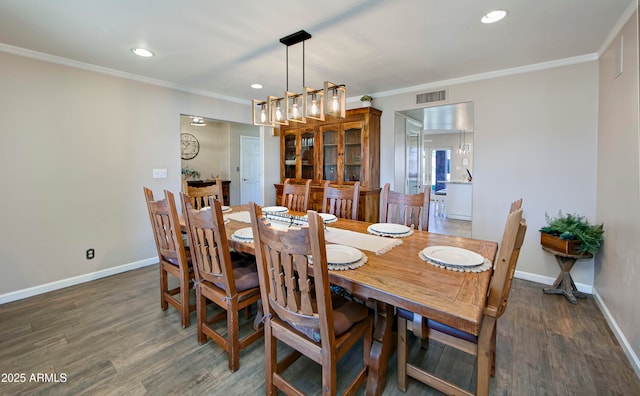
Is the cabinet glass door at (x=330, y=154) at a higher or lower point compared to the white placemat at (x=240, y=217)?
higher

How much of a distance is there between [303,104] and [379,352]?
1.79 m

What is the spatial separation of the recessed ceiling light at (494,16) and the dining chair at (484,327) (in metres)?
1.61

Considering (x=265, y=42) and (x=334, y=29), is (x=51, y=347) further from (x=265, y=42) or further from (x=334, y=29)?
(x=334, y=29)

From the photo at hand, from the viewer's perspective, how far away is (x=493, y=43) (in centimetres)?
243

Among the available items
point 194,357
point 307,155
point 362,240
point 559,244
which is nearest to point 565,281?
point 559,244

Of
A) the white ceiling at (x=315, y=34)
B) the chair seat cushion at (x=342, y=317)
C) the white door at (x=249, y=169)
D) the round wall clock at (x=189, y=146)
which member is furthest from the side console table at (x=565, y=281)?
the round wall clock at (x=189, y=146)

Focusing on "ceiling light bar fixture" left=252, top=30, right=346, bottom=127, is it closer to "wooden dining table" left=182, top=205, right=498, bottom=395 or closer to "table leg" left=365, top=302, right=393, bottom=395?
"wooden dining table" left=182, top=205, right=498, bottom=395

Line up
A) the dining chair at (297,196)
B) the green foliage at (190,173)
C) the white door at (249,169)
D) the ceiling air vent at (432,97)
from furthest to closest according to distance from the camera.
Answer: the white door at (249,169) → the green foliage at (190,173) → the ceiling air vent at (432,97) → the dining chair at (297,196)

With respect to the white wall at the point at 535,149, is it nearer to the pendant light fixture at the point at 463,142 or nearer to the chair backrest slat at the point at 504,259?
the chair backrest slat at the point at 504,259

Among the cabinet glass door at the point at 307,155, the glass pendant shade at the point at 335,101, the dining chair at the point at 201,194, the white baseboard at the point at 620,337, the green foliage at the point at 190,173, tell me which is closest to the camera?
the white baseboard at the point at 620,337

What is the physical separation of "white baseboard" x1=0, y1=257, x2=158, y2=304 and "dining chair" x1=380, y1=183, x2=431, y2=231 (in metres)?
3.11

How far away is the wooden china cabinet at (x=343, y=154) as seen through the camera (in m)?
3.87

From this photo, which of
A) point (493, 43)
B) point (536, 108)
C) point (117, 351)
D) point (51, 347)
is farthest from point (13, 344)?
point (536, 108)

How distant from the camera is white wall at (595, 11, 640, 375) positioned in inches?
73.7
